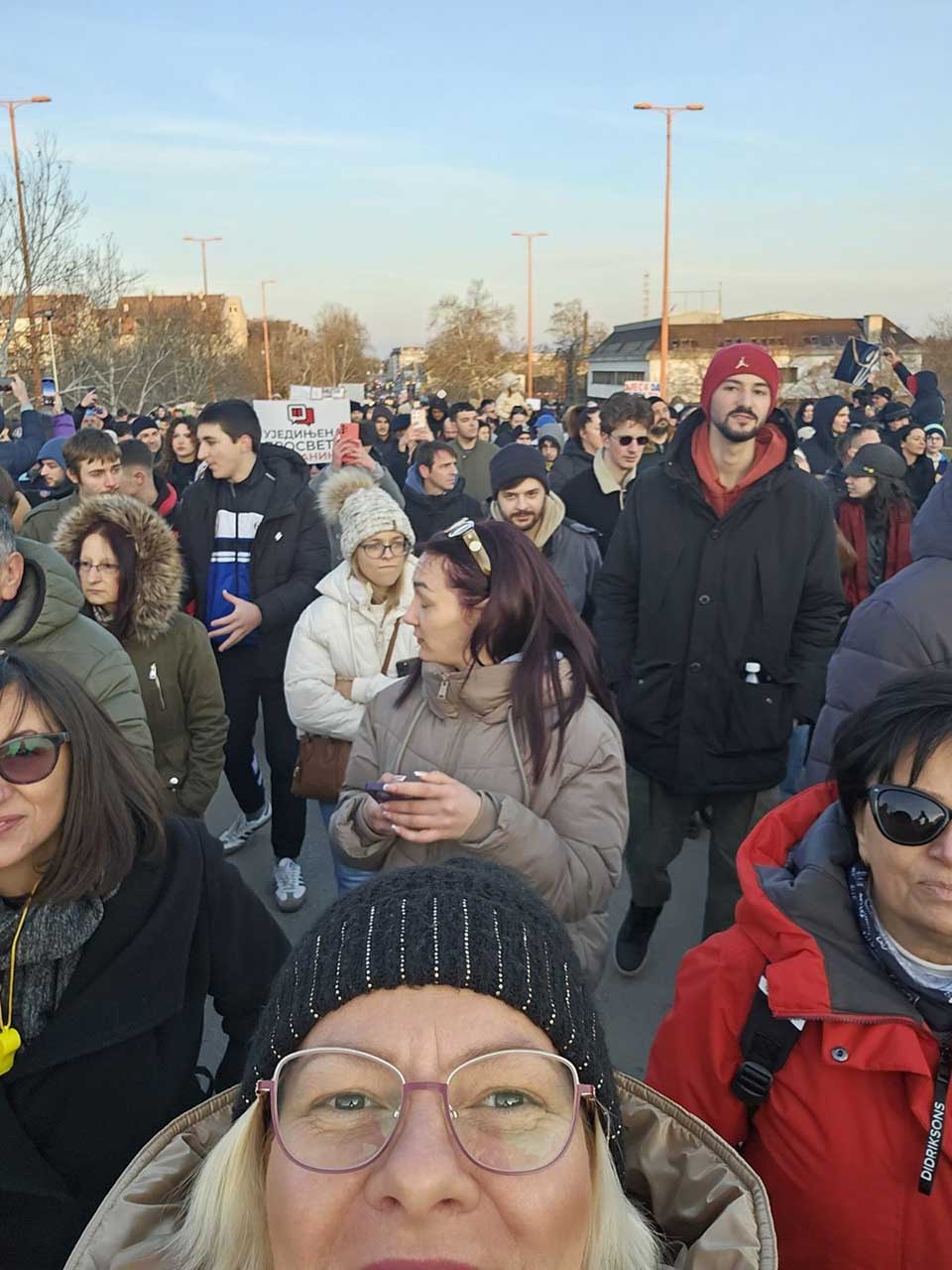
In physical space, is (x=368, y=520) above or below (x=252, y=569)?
above

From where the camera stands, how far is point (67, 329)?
64.9ft

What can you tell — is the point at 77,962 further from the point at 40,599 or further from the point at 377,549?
the point at 377,549

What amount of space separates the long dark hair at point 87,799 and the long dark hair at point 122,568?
150cm

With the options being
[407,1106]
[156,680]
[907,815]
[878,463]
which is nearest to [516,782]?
[907,815]

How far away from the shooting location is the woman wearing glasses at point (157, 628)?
3344mm

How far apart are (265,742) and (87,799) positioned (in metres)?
2.77

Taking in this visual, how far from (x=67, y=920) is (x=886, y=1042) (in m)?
1.47

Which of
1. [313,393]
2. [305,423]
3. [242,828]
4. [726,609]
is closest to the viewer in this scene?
[726,609]

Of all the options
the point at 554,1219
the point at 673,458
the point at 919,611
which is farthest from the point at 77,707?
the point at 673,458

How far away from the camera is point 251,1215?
3.52 feet

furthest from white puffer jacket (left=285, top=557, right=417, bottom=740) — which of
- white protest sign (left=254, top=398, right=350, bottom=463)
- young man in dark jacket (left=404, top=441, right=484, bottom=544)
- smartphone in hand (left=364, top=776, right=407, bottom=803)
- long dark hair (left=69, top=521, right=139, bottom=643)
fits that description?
white protest sign (left=254, top=398, right=350, bottom=463)

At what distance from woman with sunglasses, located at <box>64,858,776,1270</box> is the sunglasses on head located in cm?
74

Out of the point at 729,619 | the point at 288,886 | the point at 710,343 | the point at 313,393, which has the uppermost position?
the point at 710,343

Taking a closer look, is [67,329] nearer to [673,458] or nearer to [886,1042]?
[673,458]
